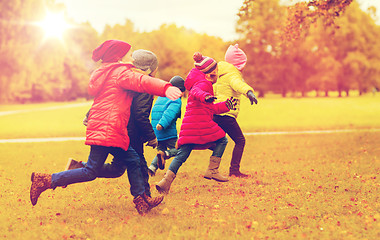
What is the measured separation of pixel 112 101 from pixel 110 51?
0.57 metres

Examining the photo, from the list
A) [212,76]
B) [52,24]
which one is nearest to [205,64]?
[212,76]

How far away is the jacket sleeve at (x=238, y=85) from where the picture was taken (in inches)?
249

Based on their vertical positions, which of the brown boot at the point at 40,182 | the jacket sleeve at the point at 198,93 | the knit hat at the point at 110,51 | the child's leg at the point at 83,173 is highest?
the knit hat at the point at 110,51

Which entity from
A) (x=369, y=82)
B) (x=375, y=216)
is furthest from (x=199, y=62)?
(x=369, y=82)

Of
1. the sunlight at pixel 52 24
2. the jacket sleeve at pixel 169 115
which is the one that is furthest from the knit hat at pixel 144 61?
the sunlight at pixel 52 24

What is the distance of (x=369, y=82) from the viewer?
58875 mm

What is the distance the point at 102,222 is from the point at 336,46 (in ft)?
189

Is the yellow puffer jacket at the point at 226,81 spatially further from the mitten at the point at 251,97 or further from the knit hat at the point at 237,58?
the mitten at the point at 251,97

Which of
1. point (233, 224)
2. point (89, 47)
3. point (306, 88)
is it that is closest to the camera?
point (233, 224)

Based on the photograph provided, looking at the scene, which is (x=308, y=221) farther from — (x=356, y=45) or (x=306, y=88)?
(x=306, y=88)

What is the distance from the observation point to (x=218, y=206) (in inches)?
213

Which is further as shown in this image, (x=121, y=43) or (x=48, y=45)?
(x=48, y=45)

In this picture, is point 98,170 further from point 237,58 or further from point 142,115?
point 237,58

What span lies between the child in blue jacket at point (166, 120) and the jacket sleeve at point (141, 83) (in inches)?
87.4
